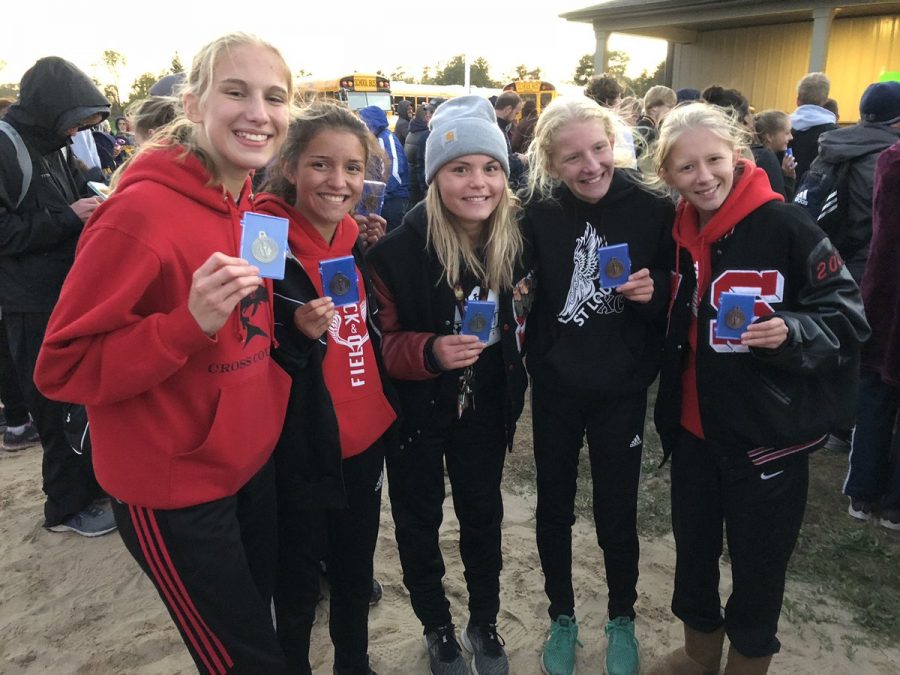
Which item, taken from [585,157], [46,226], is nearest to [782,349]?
[585,157]

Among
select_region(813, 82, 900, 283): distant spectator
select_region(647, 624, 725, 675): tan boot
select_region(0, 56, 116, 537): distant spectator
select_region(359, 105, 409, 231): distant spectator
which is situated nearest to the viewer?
select_region(647, 624, 725, 675): tan boot

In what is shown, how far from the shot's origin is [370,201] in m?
2.54

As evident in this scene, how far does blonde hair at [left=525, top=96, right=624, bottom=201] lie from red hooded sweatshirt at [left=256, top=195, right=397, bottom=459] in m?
0.76

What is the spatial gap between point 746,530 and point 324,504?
1422 mm

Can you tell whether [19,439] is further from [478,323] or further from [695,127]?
[695,127]

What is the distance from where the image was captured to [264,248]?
1591 millimetres

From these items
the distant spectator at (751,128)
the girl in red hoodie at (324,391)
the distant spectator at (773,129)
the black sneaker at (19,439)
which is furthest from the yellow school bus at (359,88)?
the girl in red hoodie at (324,391)

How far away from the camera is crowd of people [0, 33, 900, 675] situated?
1.57 meters

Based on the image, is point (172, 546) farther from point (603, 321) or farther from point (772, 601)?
point (772, 601)

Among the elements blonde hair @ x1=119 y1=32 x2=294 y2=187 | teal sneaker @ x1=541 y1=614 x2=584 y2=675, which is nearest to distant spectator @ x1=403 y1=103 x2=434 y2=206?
teal sneaker @ x1=541 y1=614 x2=584 y2=675

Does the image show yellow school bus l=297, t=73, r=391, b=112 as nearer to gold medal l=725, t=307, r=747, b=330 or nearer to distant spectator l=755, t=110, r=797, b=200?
distant spectator l=755, t=110, r=797, b=200

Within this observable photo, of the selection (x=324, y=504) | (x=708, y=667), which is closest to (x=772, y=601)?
(x=708, y=667)

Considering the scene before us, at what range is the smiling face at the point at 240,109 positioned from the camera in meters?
1.59

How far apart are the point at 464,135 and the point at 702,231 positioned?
2.89ft
